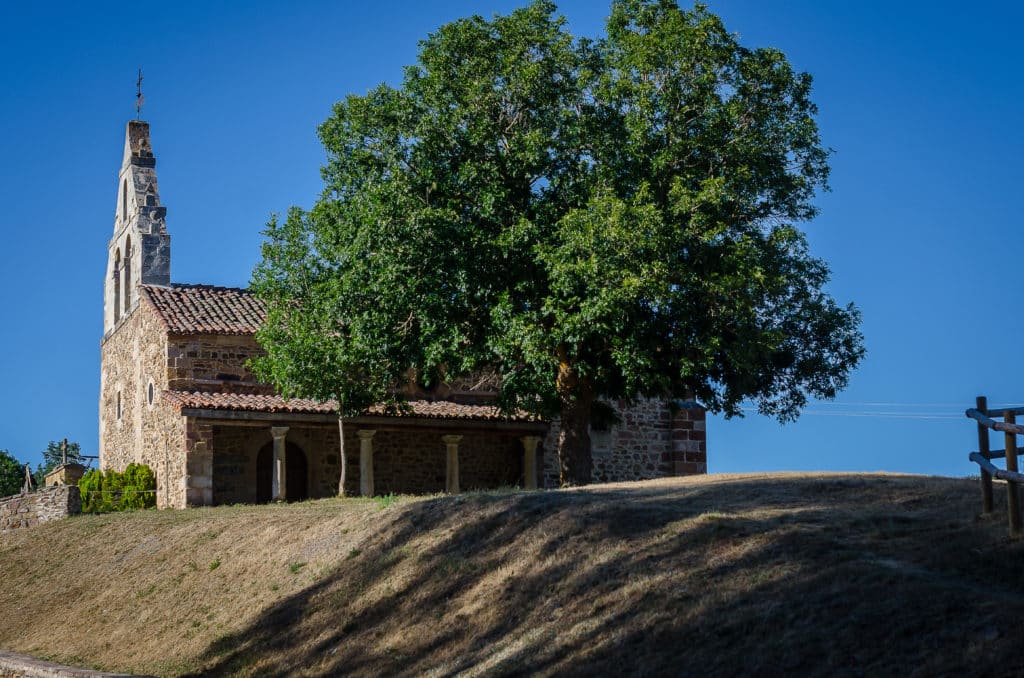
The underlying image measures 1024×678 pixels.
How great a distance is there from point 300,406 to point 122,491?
570cm

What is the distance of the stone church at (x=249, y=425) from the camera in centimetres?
3017

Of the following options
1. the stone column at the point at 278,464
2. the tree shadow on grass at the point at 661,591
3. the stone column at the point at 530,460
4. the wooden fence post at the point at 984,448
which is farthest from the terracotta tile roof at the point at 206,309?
the wooden fence post at the point at 984,448

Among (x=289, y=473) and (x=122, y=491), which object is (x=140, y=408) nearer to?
(x=122, y=491)

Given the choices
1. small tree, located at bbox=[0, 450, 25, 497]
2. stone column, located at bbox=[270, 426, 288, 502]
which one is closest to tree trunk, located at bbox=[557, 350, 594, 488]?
stone column, located at bbox=[270, 426, 288, 502]

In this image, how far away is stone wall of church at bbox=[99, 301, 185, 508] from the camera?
30891 mm

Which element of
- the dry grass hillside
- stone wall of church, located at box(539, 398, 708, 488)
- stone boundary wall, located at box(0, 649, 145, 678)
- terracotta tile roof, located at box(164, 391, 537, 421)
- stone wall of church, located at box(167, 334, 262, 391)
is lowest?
stone boundary wall, located at box(0, 649, 145, 678)

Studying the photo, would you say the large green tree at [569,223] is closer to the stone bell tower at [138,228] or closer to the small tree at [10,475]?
the stone bell tower at [138,228]

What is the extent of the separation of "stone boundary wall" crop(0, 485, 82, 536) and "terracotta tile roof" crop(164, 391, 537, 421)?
11.0 ft

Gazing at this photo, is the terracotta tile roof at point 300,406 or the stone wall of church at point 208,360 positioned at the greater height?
the stone wall of church at point 208,360

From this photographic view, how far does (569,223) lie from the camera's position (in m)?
23.8

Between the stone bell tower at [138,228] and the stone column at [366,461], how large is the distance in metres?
8.53

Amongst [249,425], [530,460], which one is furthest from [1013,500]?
[530,460]

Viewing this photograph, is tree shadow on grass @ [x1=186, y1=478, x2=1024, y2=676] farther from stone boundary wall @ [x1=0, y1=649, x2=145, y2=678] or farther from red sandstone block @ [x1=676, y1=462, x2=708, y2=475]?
red sandstone block @ [x1=676, y1=462, x2=708, y2=475]

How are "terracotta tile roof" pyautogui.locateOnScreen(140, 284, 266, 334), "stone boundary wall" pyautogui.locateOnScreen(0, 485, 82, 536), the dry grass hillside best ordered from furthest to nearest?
"terracotta tile roof" pyautogui.locateOnScreen(140, 284, 266, 334), "stone boundary wall" pyautogui.locateOnScreen(0, 485, 82, 536), the dry grass hillside
